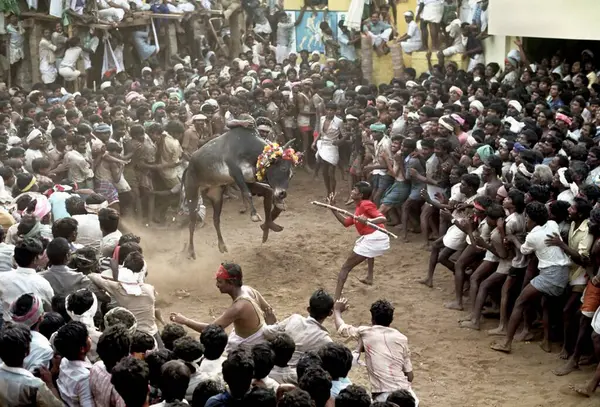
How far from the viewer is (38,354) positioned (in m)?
6.41

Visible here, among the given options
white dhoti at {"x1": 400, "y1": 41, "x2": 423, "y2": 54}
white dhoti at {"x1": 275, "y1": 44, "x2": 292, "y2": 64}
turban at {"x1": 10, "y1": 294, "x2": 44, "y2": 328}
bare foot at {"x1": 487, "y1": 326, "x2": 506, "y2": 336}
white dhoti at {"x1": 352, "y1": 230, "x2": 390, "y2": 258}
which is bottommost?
bare foot at {"x1": 487, "y1": 326, "x2": 506, "y2": 336}

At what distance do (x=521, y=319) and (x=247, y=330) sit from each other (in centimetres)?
436

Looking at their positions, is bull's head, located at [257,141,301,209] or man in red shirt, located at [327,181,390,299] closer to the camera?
man in red shirt, located at [327,181,390,299]

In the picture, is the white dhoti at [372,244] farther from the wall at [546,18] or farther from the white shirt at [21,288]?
the wall at [546,18]

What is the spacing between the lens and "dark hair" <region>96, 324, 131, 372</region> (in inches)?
241

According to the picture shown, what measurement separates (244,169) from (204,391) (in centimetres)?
673

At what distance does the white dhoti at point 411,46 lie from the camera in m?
21.2

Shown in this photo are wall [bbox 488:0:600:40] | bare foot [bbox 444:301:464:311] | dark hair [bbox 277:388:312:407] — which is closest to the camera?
dark hair [bbox 277:388:312:407]

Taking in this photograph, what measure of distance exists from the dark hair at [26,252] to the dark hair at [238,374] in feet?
8.85

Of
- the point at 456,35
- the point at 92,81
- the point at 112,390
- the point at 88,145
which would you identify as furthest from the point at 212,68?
the point at 112,390

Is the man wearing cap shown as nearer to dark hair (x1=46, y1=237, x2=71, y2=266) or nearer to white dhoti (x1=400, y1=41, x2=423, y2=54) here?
white dhoti (x1=400, y1=41, x2=423, y2=54)

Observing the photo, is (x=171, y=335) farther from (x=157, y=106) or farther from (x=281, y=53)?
(x=281, y=53)

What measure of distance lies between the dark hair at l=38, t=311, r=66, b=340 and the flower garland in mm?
5480

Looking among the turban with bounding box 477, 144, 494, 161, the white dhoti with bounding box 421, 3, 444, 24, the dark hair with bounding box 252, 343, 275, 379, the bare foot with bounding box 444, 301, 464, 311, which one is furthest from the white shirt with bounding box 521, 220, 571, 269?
the white dhoti with bounding box 421, 3, 444, 24
